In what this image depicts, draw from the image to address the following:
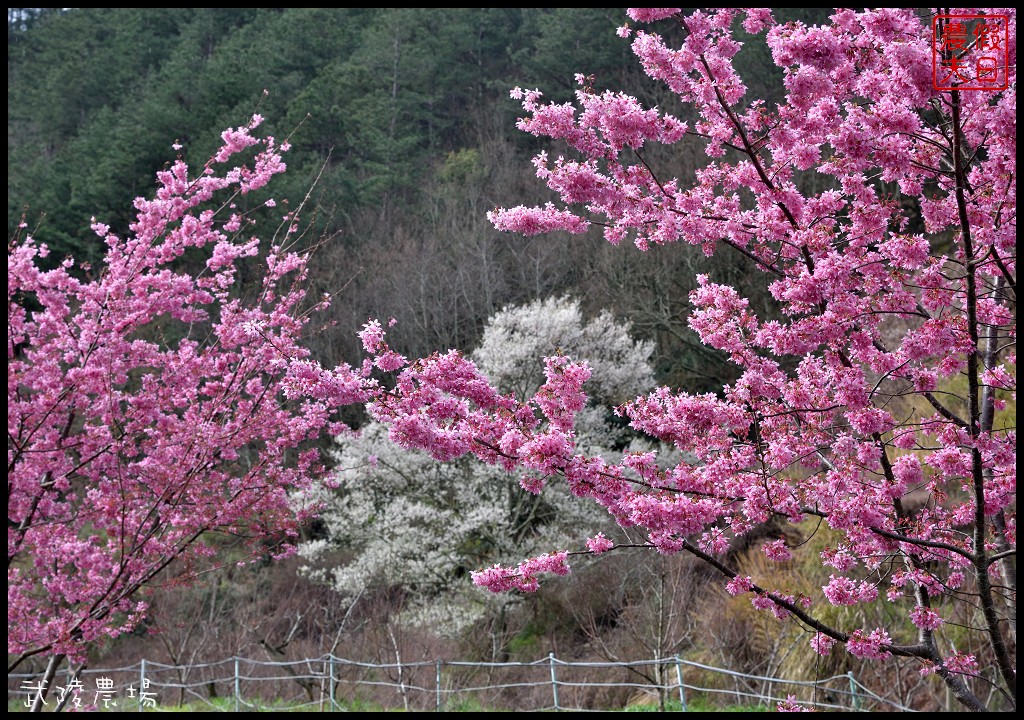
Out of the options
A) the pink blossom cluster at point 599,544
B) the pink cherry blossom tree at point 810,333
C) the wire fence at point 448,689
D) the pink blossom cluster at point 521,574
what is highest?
the pink cherry blossom tree at point 810,333

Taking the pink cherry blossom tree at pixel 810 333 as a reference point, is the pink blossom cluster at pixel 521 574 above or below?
below

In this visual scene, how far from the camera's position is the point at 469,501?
44.6 ft

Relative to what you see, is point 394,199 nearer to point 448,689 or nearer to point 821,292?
point 448,689

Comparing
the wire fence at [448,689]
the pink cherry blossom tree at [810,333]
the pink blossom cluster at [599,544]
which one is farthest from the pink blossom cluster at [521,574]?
the wire fence at [448,689]

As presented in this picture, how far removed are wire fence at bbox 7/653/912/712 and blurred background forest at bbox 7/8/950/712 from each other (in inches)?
11.8

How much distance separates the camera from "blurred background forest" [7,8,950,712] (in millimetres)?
11242

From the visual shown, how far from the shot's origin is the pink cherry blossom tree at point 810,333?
3.32 meters

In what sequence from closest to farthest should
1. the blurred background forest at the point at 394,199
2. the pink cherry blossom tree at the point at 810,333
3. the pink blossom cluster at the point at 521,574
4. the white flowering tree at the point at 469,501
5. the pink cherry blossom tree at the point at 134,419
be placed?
1. the pink cherry blossom tree at the point at 810,333
2. the pink blossom cluster at the point at 521,574
3. the pink cherry blossom tree at the point at 134,419
4. the blurred background forest at the point at 394,199
5. the white flowering tree at the point at 469,501

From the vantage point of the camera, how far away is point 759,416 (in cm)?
397

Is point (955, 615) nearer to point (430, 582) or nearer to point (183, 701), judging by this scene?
point (430, 582)

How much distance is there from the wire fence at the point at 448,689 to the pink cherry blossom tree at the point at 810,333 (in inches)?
167

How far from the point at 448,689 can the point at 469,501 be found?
14.4 ft

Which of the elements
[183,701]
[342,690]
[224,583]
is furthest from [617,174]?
[224,583]

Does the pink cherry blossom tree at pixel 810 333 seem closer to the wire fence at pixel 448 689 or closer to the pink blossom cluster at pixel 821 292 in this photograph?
the pink blossom cluster at pixel 821 292
